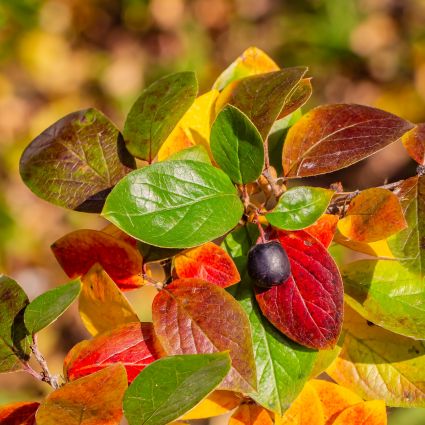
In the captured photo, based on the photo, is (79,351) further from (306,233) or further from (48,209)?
(48,209)

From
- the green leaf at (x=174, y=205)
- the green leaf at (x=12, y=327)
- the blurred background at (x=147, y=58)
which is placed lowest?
the blurred background at (x=147, y=58)

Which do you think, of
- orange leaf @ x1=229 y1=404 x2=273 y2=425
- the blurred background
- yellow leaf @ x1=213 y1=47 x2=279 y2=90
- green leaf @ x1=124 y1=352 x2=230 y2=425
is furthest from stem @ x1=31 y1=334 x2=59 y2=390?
the blurred background

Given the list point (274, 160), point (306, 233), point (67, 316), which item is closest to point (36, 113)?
point (67, 316)

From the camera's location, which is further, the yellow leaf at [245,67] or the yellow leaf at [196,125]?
the yellow leaf at [245,67]

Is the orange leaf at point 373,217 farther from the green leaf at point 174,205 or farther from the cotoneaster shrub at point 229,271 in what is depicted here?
the green leaf at point 174,205

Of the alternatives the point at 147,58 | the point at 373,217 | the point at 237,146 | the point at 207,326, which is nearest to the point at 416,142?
the point at 373,217

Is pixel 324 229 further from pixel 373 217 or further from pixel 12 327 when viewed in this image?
pixel 12 327

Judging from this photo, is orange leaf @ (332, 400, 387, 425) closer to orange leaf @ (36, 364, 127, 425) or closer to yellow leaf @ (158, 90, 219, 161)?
orange leaf @ (36, 364, 127, 425)

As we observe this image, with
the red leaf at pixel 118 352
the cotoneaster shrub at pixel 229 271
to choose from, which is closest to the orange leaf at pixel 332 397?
the cotoneaster shrub at pixel 229 271
